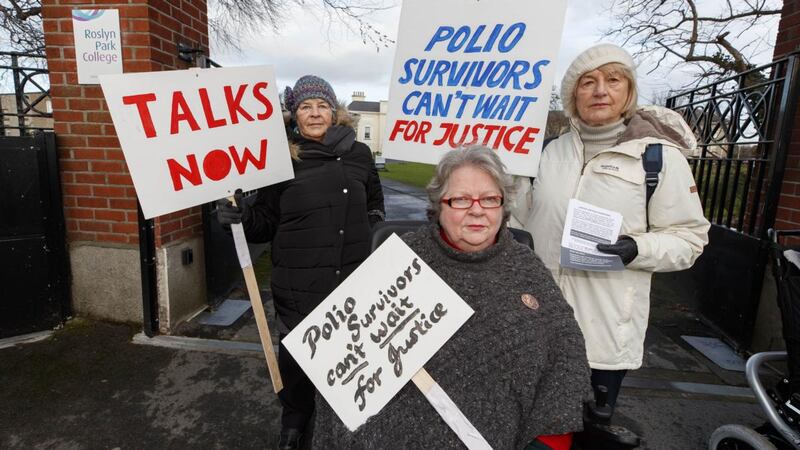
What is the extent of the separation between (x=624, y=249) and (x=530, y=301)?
0.48 meters

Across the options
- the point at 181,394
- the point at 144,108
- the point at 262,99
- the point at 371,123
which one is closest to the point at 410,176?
the point at 181,394

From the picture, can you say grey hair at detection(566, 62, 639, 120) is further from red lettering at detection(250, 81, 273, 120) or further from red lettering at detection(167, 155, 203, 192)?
red lettering at detection(167, 155, 203, 192)

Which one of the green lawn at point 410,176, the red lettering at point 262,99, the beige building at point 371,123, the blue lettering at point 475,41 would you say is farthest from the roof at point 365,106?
the blue lettering at point 475,41

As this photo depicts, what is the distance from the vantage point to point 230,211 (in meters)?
2.23

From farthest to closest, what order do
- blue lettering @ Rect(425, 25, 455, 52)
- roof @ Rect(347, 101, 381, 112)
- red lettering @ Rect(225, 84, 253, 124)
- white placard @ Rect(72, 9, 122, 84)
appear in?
roof @ Rect(347, 101, 381, 112)
white placard @ Rect(72, 9, 122, 84)
red lettering @ Rect(225, 84, 253, 124)
blue lettering @ Rect(425, 25, 455, 52)

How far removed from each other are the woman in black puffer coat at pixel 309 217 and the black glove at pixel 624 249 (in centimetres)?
128

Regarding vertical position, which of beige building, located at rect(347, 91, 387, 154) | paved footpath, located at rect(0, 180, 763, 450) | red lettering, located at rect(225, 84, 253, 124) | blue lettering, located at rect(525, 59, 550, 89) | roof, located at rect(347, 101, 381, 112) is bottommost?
paved footpath, located at rect(0, 180, 763, 450)

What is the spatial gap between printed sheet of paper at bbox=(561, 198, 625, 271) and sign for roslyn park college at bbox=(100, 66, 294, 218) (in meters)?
1.43

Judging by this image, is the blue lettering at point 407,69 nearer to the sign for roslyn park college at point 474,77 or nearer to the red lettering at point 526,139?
the sign for roslyn park college at point 474,77

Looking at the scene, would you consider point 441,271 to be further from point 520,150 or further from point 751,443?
point 751,443

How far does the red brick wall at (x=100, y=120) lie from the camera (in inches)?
132

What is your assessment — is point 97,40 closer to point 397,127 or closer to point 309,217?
point 309,217

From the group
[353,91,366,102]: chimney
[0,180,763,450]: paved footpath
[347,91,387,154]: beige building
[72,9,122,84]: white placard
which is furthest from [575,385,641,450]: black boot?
[353,91,366,102]: chimney

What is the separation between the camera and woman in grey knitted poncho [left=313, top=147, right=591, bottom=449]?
56.1 inches
